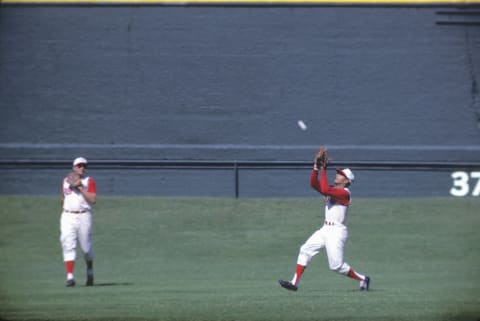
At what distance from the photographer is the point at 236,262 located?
22.4m

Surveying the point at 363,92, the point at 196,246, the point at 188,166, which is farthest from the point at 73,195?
the point at 363,92

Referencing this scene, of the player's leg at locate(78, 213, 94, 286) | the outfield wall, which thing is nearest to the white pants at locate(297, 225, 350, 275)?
the player's leg at locate(78, 213, 94, 286)

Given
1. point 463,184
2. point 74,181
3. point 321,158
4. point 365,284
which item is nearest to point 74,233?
point 74,181

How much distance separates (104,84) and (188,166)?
9.88ft

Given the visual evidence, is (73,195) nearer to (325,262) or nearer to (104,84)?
(325,262)

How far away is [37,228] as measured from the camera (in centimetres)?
2506

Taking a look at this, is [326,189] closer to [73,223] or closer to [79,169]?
[79,169]

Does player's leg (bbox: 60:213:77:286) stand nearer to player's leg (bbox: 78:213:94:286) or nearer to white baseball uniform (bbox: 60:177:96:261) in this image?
white baseball uniform (bbox: 60:177:96:261)

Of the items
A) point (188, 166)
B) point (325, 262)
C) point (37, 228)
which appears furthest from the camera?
point (188, 166)

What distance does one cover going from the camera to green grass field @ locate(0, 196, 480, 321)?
39.7 feet

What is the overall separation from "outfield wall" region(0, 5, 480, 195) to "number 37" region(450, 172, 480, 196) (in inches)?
34.2

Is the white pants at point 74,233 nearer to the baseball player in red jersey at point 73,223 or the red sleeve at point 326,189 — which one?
the baseball player in red jersey at point 73,223

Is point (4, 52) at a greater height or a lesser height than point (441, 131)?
greater

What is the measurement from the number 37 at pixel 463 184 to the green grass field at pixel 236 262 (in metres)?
0.39
